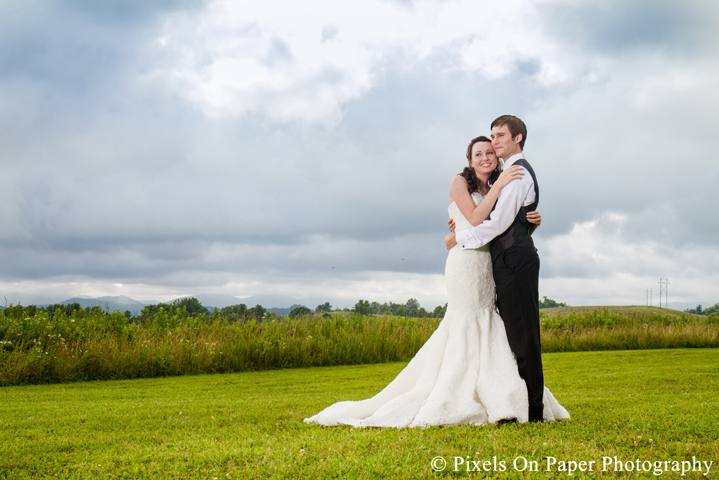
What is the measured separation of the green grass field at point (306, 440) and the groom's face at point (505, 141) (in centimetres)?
305

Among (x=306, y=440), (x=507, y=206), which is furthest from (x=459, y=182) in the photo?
(x=306, y=440)

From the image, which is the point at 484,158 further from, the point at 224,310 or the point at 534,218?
the point at 224,310

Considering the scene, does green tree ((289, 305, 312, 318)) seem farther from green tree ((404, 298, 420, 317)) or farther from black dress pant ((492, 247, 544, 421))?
black dress pant ((492, 247, 544, 421))

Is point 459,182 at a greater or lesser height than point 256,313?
greater

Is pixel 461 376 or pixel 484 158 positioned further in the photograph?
pixel 484 158

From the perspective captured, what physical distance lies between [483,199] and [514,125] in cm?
91

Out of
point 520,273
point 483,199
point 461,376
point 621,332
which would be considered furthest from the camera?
point 621,332

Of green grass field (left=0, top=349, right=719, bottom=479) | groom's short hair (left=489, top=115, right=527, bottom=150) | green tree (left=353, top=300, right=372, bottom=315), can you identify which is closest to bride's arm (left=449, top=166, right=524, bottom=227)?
groom's short hair (left=489, top=115, right=527, bottom=150)

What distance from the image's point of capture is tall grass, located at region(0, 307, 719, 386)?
1411 centimetres

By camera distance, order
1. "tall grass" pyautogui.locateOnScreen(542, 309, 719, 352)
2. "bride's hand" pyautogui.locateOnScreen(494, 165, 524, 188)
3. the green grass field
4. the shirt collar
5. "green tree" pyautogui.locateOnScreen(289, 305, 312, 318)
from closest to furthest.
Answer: the green grass field
"bride's hand" pyautogui.locateOnScreen(494, 165, 524, 188)
the shirt collar
"green tree" pyautogui.locateOnScreen(289, 305, 312, 318)
"tall grass" pyautogui.locateOnScreen(542, 309, 719, 352)

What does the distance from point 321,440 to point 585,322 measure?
22613 millimetres

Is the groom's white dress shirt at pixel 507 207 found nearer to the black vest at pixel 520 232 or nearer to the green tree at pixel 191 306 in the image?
the black vest at pixel 520 232

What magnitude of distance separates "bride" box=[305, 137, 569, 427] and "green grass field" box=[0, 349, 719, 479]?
248mm

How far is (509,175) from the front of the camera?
5.96m
